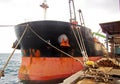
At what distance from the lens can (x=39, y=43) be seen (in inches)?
455

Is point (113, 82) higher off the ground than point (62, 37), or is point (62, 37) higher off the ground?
point (62, 37)

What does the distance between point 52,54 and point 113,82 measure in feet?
22.5

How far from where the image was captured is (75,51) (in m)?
12.6

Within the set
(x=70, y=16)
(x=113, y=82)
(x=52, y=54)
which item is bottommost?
(x=113, y=82)

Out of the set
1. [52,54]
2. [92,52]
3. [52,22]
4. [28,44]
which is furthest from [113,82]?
[92,52]

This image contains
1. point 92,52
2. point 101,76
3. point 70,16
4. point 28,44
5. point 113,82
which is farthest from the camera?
point 70,16

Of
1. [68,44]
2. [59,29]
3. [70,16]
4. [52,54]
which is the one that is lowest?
[52,54]

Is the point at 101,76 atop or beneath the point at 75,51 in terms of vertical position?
beneath

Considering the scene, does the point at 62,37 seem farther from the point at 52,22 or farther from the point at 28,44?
the point at 28,44

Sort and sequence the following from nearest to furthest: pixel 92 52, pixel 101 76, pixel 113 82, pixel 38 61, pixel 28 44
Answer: pixel 113 82
pixel 101 76
pixel 38 61
pixel 28 44
pixel 92 52

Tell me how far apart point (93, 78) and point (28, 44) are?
302 inches

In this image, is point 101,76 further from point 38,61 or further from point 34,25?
point 34,25

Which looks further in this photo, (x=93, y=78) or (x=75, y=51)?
(x=75, y=51)

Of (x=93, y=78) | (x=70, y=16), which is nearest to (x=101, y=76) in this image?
(x=93, y=78)
